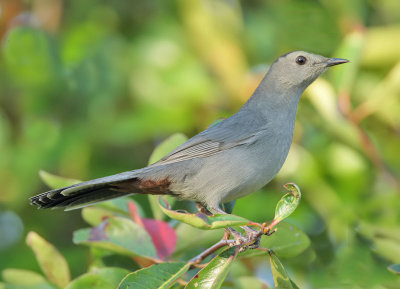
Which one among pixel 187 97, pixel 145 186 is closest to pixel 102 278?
pixel 145 186

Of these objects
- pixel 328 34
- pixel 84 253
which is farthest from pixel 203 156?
pixel 328 34

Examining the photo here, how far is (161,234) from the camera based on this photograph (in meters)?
3.31

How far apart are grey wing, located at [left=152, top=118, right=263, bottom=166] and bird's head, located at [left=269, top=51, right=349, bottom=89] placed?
58cm

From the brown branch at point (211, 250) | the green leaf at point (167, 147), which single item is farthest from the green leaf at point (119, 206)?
the brown branch at point (211, 250)

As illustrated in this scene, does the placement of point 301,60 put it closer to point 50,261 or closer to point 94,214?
point 94,214

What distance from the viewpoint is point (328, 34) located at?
5379mm

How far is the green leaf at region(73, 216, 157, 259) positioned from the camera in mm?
3191

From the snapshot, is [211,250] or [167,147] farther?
[167,147]

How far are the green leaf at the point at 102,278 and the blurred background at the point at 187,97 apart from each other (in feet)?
5.33

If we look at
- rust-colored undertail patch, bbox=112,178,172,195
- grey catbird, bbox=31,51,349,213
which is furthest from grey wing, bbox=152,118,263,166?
rust-colored undertail patch, bbox=112,178,172,195

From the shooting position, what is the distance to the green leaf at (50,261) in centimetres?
333

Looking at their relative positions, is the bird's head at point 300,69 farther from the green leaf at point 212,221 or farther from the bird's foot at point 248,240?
the green leaf at point 212,221

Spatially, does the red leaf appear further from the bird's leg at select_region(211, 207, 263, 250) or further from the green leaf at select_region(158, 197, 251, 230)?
the green leaf at select_region(158, 197, 251, 230)

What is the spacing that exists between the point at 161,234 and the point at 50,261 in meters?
0.70
